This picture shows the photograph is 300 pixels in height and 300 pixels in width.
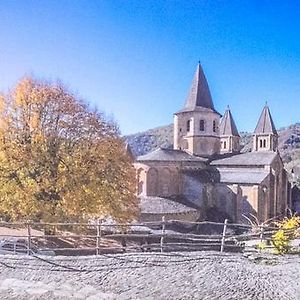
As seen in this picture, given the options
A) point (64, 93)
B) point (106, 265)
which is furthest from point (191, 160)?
point (106, 265)

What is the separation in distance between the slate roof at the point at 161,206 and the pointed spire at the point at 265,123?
2087cm

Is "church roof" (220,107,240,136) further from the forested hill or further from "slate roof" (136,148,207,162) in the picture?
the forested hill

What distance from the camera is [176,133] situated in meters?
49.3

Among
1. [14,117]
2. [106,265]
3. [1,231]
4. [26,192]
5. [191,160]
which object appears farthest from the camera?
[191,160]

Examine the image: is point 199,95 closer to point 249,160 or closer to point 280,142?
point 249,160

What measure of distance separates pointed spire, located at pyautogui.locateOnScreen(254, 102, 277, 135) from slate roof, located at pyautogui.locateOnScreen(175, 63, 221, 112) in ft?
28.2

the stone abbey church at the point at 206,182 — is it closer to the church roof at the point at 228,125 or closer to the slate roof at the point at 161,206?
the slate roof at the point at 161,206

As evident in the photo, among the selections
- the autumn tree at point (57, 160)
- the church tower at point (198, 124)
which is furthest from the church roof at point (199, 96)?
the autumn tree at point (57, 160)

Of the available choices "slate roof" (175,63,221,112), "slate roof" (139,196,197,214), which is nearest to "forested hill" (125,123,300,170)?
"slate roof" (175,63,221,112)

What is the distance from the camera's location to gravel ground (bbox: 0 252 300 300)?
1086 cm

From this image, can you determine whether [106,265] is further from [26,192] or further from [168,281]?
[26,192]

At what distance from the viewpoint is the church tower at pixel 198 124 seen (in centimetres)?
4756

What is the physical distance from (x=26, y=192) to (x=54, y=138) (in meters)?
3.22

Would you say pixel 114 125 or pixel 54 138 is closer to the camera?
pixel 54 138
